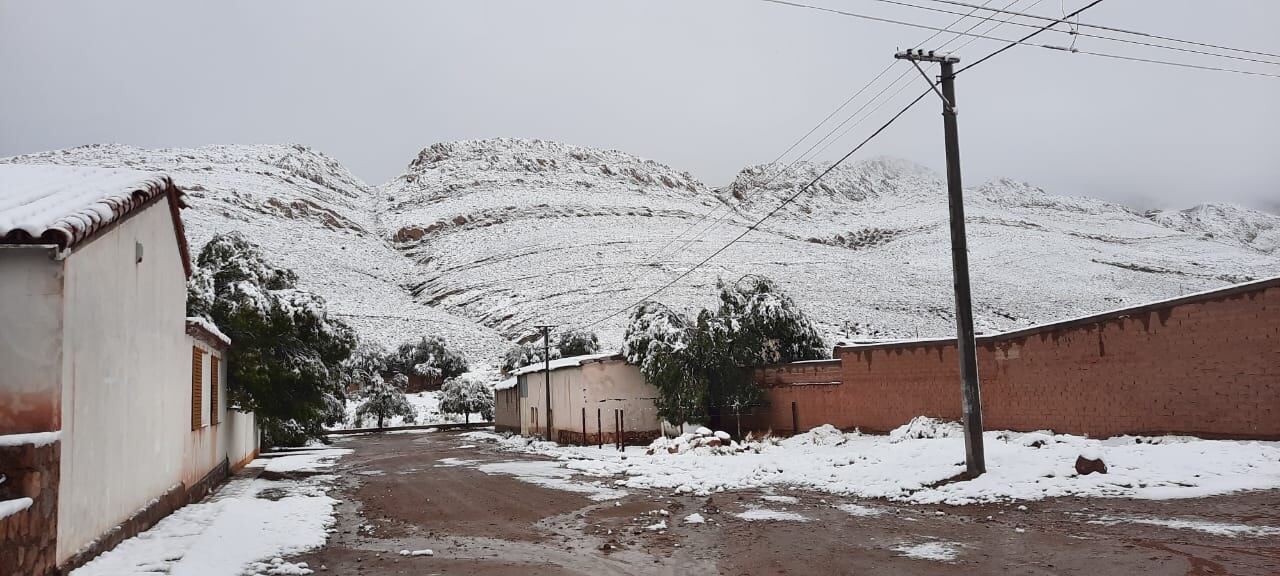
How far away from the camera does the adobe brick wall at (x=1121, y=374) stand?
1402cm

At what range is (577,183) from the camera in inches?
6909

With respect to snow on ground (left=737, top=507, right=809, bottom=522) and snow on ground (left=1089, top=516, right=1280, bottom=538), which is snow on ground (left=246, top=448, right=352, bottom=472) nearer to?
snow on ground (left=737, top=507, right=809, bottom=522)

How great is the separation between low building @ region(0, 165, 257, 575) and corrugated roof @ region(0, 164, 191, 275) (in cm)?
2

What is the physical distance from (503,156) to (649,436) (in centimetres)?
17258

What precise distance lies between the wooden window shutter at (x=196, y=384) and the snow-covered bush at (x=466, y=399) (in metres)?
50.9

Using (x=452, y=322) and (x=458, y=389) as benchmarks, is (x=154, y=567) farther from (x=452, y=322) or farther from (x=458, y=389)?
(x=452, y=322)

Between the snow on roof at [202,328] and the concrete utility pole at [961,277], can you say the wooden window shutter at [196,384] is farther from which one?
the concrete utility pole at [961,277]

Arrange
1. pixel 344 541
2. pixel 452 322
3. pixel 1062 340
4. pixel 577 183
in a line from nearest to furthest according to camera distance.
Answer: pixel 344 541 → pixel 1062 340 → pixel 452 322 → pixel 577 183

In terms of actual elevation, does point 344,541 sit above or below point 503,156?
below

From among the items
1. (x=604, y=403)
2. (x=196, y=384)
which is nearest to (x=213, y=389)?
(x=196, y=384)

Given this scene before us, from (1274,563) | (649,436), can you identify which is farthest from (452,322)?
(1274,563)

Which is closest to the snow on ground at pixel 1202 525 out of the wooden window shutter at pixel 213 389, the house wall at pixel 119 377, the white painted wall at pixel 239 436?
the house wall at pixel 119 377

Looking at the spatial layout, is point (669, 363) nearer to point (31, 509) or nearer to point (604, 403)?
point (604, 403)

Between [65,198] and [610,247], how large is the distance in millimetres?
114220
